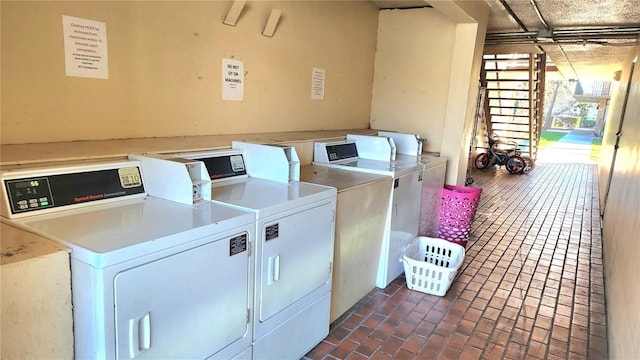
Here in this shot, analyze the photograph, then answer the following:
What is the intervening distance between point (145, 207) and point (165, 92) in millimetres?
1024

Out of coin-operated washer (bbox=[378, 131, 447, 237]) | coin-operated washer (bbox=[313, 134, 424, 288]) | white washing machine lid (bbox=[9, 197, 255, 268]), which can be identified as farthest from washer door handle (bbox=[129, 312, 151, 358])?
coin-operated washer (bbox=[378, 131, 447, 237])

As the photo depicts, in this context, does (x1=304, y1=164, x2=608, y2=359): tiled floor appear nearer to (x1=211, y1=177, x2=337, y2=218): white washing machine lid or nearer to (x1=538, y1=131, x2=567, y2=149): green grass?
(x1=211, y1=177, x2=337, y2=218): white washing machine lid

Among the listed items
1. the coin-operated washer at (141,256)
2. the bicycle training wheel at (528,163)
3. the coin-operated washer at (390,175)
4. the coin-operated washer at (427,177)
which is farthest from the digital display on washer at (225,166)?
the bicycle training wheel at (528,163)

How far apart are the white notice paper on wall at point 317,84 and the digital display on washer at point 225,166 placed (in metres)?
1.60

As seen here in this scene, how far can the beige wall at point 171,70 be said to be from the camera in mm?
1840

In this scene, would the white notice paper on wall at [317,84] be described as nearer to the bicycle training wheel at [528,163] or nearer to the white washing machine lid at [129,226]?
the white washing machine lid at [129,226]

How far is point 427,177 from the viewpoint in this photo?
3600 mm

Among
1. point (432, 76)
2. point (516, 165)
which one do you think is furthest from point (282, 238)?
point (516, 165)

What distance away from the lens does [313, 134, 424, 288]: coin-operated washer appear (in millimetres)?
3025

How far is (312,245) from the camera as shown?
210 centimetres

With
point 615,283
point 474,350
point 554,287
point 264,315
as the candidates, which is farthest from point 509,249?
point 264,315

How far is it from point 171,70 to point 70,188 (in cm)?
113

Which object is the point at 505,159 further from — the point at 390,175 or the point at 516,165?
the point at 390,175

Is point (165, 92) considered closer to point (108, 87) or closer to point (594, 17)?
point (108, 87)
